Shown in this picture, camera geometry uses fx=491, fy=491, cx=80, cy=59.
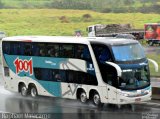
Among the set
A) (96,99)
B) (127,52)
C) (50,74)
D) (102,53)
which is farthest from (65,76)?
(127,52)

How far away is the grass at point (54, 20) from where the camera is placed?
80.6 metres

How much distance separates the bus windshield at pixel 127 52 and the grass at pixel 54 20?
5561 centimetres

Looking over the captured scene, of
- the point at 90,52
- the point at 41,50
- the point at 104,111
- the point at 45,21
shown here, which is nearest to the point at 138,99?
the point at 104,111

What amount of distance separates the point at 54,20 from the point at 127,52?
68.4 meters

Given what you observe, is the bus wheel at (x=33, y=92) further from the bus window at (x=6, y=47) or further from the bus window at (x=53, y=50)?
the bus window at (x=6, y=47)

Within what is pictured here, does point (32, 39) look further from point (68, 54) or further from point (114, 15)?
point (114, 15)

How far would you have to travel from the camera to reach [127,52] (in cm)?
2136

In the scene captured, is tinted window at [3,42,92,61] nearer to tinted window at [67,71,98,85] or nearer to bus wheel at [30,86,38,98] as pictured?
tinted window at [67,71,98,85]

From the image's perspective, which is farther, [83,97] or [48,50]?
[48,50]

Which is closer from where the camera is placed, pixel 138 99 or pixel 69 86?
pixel 138 99

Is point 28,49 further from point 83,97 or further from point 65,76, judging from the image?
point 83,97

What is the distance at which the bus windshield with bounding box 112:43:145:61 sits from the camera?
21047mm

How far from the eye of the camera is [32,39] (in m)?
25.2

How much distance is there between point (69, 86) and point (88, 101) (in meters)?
1.18
